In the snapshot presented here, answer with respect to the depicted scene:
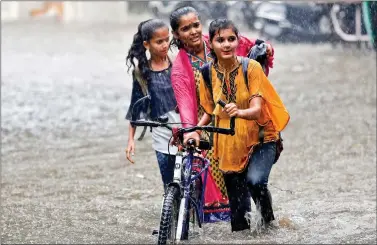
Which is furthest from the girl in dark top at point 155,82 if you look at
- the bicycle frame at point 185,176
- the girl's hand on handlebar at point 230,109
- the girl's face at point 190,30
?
the girl's hand on handlebar at point 230,109

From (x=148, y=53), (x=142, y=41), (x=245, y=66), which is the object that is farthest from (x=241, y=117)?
(x=148, y=53)

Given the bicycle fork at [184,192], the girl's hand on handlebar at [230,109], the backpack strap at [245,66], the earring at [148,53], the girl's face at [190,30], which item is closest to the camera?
the girl's hand on handlebar at [230,109]

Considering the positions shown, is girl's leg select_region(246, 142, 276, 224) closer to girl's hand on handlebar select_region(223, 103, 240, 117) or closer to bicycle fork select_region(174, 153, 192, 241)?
bicycle fork select_region(174, 153, 192, 241)

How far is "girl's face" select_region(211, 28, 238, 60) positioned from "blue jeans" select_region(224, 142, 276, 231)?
73cm

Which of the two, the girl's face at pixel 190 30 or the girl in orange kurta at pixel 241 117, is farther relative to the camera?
the girl's face at pixel 190 30

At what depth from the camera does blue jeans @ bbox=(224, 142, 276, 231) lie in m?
6.20

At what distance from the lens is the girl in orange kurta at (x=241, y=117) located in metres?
5.86

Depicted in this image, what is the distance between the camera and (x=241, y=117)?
5.63m

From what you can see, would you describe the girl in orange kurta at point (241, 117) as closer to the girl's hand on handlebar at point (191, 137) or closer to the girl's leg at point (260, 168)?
the girl's leg at point (260, 168)

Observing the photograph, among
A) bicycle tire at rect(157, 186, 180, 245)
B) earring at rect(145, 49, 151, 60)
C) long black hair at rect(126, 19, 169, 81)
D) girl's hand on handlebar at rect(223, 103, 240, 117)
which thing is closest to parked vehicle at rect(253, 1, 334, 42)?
earring at rect(145, 49, 151, 60)

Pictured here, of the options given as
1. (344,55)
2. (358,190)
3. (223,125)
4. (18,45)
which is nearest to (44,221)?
(223,125)

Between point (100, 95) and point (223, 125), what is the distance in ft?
31.8

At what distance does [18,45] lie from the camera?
2439 cm

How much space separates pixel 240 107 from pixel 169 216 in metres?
0.91
